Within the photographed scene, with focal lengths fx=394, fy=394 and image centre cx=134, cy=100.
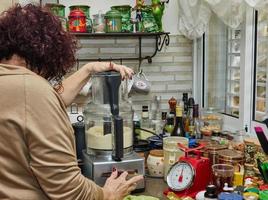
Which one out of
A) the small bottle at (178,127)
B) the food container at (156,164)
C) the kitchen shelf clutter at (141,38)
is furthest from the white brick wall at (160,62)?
the food container at (156,164)

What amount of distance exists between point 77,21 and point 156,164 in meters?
1.14

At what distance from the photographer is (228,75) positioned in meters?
2.65

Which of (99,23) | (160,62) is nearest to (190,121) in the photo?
(160,62)

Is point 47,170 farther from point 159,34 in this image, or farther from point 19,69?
point 159,34

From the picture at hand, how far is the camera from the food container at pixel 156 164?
189cm

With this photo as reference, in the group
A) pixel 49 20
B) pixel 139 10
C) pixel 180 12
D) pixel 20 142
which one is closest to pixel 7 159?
pixel 20 142

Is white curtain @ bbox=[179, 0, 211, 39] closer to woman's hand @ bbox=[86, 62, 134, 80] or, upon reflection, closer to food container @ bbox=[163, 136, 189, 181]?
woman's hand @ bbox=[86, 62, 134, 80]

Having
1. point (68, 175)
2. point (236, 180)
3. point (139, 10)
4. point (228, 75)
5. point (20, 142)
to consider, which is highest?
point (139, 10)

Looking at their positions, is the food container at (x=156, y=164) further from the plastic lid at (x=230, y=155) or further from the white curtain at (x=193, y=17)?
the white curtain at (x=193, y=17)

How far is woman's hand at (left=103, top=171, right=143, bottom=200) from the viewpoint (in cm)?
141

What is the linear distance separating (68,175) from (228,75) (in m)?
1.78

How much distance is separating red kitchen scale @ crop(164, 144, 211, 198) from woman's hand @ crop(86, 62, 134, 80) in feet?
1.48

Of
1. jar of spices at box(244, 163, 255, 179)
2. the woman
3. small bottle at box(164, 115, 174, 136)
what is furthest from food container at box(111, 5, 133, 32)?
the woman

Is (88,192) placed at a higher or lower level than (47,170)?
lower
